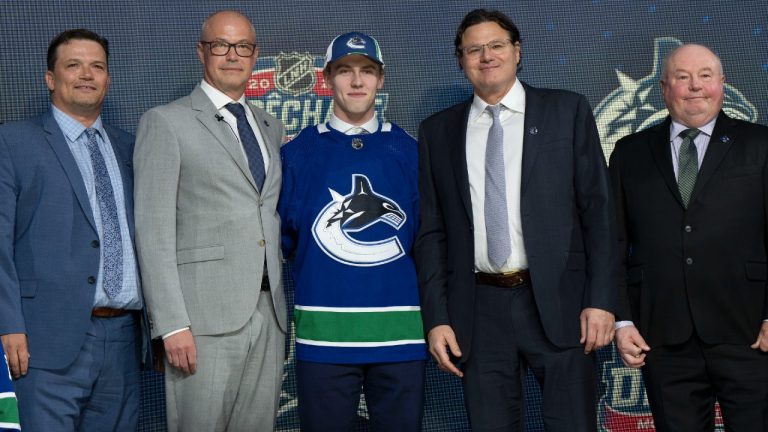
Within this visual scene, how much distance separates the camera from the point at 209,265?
240 cm

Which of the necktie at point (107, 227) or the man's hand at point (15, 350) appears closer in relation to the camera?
the man's hand at point (15, 350)

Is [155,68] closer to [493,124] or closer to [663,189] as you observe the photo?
[493,124]

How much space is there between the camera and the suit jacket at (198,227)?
7.78 feet

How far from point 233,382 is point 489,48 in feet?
3.86

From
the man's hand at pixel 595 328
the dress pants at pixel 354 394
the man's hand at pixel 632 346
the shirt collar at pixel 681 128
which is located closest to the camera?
the man's hand at pixel 595 328

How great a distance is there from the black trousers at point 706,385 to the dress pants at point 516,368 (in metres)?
0.29

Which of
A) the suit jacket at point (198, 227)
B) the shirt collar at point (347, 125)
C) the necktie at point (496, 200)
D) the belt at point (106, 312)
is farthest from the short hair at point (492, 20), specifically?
the belt at point (106, 312)

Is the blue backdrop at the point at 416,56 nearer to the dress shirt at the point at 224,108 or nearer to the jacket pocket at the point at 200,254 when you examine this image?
the dress shirt at the point at 224,108

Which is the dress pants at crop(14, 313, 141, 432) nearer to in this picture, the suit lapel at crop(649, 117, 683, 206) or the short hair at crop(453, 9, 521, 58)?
the short hair at crop(453, 9, 521, 58)

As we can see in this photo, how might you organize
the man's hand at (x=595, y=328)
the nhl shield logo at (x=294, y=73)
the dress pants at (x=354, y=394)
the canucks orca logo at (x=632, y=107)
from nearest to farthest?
the man's hand at (x=595, y=328), the dress pants at (x=354, y=394), the nhl shield logo at (x=294, y=73), the canucks orca logo at (x=632, y=107)

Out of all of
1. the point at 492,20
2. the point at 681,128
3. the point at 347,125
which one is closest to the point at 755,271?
the point at 681,128

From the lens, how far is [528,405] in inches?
147

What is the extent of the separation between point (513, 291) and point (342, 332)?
19.0 inches

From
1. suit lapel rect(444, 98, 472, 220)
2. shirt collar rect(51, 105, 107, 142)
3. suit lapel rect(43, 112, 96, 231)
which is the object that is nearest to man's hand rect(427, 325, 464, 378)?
suit lapel rect(444, 98, 472, 220)
